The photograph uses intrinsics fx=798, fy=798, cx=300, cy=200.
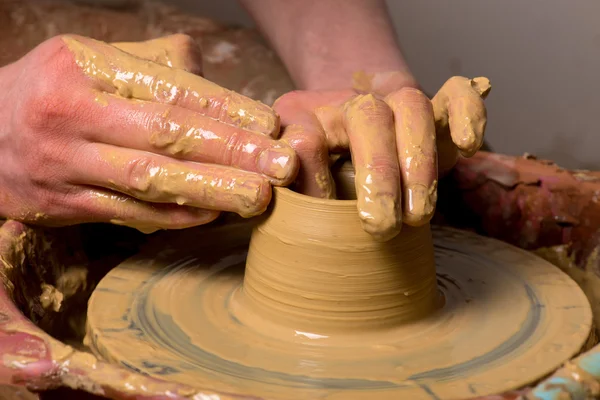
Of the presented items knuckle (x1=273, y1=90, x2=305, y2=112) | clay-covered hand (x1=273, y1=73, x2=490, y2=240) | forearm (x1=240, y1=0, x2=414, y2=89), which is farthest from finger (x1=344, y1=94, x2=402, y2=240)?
forearm (x1=240, y1=0, x2=414, y2=89)

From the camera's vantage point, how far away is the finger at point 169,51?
1.36 meters

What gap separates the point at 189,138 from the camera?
109 centimetres

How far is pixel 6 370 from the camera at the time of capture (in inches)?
35.6

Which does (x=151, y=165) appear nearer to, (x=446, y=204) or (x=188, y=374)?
(x=188, y=374)

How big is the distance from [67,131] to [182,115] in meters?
0.19

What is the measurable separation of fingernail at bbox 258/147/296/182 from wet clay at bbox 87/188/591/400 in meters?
0.03

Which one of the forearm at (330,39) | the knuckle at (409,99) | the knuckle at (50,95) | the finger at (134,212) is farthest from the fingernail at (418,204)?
the forearm at (330,39)

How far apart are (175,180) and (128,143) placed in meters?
0.10

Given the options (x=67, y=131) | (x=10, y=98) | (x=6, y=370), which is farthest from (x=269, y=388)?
(x=10, y=98)

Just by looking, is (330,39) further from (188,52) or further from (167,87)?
(167,87)

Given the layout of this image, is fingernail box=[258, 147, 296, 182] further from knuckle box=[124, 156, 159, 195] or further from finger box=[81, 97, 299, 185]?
knuckle box=[124, 156, 159, 195]

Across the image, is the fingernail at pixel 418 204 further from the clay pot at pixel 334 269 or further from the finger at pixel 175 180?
the finger at pixel 175 180

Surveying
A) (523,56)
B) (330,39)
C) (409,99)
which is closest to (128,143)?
(409,99)

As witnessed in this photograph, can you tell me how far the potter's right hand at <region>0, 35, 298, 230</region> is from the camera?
1.08 metres
